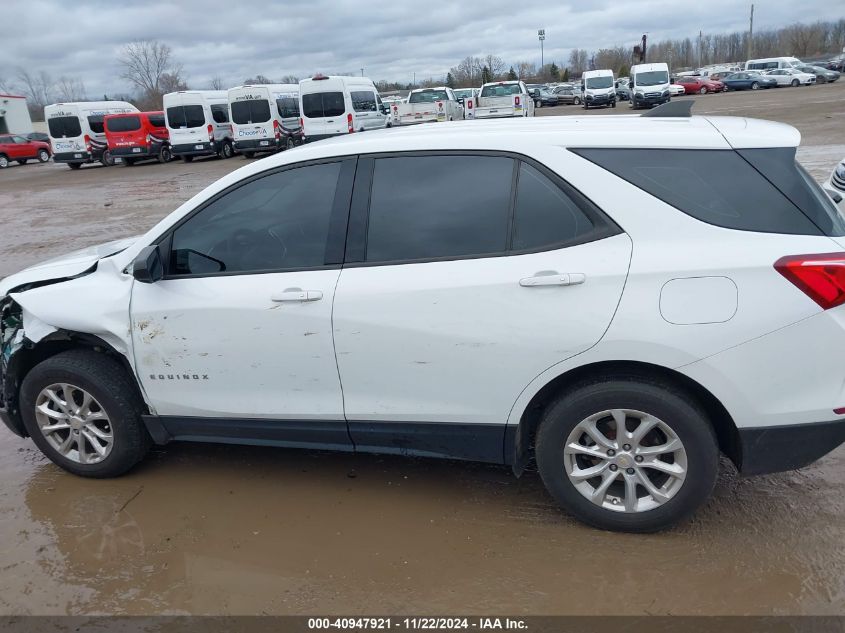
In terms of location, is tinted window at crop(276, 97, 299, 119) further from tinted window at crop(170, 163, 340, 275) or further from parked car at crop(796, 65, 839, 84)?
parked car at crop(796, 65, 839, 84)

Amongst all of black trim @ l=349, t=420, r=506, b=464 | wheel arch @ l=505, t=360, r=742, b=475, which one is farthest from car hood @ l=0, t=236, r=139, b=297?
wheel arch @ l=505, t=360, r=742, b=475

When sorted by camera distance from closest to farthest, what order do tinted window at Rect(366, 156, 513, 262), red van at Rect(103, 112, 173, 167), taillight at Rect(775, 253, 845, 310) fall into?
1. taillight at Rect(775, 253, 845, 310)
2. tinted window at Rect(366, 156, 513, 262)
3. red van at Rect(103, 112, 173, 167)

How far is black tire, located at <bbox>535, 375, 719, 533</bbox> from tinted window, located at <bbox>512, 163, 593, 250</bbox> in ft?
2.16

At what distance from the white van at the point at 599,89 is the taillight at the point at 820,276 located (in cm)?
4136

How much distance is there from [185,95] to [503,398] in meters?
27.5

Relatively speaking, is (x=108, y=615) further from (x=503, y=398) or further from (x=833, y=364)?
(x=833, y=364)

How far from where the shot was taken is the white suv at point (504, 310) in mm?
→ 2842

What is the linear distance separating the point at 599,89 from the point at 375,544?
4211 centimetres

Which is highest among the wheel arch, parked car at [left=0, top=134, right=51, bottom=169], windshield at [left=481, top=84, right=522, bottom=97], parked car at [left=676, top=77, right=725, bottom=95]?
windshield at [left=481, top=84, right=522, bottom=97]

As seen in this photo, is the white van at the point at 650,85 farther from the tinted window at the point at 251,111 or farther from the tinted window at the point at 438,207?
the tinted window at the point at 438,207

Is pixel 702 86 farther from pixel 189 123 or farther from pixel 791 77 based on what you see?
pixel 189 123

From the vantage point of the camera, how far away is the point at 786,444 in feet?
9.53

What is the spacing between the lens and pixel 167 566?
317 centimetres

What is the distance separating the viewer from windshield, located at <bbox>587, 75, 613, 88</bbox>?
41.4 m
